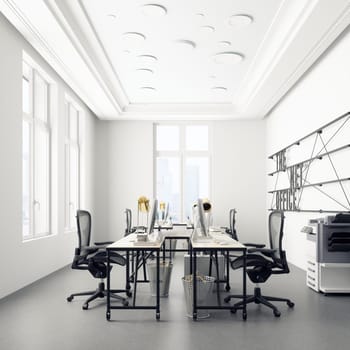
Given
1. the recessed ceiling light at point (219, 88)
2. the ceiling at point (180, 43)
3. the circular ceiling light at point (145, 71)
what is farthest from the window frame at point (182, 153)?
the circular ceiling light at point (145, 71)

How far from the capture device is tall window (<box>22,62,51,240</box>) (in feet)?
21.1

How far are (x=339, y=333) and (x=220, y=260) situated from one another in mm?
2369

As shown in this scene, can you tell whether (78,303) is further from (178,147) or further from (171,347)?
(178,147)

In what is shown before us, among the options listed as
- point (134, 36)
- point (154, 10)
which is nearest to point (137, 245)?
point (154, 10)

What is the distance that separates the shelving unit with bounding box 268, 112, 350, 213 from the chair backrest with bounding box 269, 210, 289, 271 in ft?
3.79

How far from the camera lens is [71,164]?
892cm

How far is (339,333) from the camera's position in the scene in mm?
3686

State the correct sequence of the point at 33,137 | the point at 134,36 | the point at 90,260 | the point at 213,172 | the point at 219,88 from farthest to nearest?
the point at 213,172 < the point at 219,88 < the point at 33,137 < the point at 134,36 < the point at 90,260

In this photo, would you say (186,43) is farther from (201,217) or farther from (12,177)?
(12,177)

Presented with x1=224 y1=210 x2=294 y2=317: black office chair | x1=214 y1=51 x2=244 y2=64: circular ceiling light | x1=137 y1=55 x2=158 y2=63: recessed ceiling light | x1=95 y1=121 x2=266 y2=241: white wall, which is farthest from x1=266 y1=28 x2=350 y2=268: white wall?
x1=137 y1=55 x2=158 y2=63: recessed ceiling light

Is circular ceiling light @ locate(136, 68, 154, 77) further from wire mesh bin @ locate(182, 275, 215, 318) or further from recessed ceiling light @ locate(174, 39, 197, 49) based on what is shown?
wire mesh bin @ locate(182, 275, 215, 318)

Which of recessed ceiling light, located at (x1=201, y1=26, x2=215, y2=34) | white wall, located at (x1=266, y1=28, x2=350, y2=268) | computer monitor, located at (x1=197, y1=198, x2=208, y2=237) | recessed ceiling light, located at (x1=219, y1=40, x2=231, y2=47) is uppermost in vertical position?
recessed ceiling light, located at (x1=201, y1=26, x2=215, y2=34)

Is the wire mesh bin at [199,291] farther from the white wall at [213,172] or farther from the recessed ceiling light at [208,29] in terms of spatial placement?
the white wall at [213,172]

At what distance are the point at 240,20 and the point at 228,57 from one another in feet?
4.31
